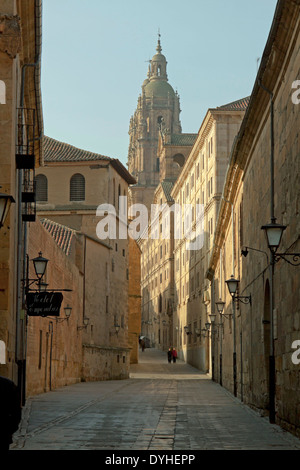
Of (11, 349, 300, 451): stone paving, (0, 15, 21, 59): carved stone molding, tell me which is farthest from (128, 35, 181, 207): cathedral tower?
(0, 15, 21, 59): carved stone molding

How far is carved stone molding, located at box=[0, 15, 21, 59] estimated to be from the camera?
16.8 metres

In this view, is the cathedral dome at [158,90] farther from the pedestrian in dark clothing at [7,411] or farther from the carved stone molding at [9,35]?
the pedestrian in dark clothing at [7,411]

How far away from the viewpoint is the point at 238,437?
13.5m

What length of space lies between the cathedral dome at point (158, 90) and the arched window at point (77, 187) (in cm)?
8968

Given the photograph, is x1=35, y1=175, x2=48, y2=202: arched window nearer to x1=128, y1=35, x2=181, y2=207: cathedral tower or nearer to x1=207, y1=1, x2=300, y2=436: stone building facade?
x1=207, y1=1, x2=300, y2=436: stone building facade

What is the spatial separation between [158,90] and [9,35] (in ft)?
409

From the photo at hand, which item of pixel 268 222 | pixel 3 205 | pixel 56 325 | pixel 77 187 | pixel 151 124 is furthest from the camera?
pixel 151 124

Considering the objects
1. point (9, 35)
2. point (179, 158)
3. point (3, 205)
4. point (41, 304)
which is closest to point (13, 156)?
point (9, 35)

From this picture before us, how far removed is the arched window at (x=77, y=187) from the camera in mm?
51250

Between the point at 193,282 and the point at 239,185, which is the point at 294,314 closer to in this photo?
the point at 239,185

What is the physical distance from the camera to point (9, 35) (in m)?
16.8

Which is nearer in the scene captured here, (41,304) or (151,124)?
(41,304)

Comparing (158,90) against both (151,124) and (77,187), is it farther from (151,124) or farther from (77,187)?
(77,187)
